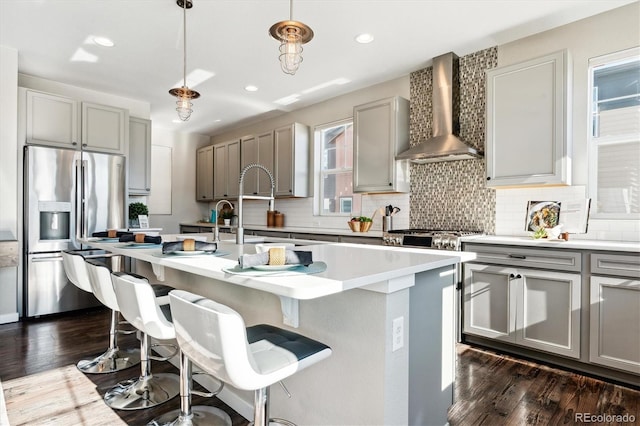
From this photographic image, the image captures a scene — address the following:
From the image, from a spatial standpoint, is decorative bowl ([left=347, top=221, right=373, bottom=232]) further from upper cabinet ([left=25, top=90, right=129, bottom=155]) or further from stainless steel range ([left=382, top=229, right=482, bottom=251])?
upper cabinet ([left=25, top=90, right=129, bottom=155])

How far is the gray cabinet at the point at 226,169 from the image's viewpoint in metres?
6.21

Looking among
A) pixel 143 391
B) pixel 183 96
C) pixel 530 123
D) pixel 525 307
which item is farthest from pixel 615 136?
pixel 143 391

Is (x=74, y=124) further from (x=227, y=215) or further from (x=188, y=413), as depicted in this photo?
(x=188, y=413)

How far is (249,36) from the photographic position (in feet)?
11.1

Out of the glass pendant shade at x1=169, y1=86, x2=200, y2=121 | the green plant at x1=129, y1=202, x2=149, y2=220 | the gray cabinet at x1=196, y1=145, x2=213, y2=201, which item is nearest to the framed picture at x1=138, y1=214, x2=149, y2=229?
the green plant at x1=129, y1=202, x2=149, y2=220

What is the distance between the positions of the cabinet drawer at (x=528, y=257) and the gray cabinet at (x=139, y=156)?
4462 mm

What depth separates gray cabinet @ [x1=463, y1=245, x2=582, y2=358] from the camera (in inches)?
104

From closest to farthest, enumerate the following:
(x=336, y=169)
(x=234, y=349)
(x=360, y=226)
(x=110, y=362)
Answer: (x=234, y=349), (x=110, y=362), (x=360, y=226), (x=336, y=169)

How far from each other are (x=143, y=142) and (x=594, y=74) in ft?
17.4

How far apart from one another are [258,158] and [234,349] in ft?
16.0

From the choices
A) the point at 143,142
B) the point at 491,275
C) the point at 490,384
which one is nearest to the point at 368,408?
the point at 490,384

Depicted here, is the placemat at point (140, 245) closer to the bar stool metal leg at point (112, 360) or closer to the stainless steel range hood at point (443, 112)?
the bar stool metal leg at point (112, 360)

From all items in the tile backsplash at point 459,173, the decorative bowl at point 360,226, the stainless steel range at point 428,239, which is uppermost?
the tile backsplash at point 459,173

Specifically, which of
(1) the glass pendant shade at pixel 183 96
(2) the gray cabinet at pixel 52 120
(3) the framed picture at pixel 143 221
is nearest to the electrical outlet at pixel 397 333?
(1) the glass pendant shade at pixel 183 96
